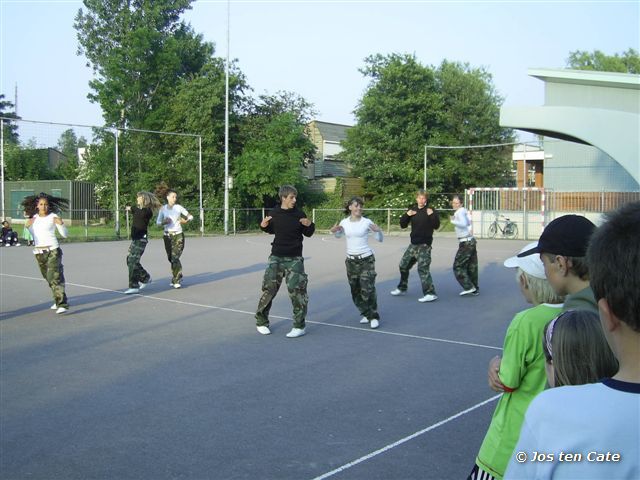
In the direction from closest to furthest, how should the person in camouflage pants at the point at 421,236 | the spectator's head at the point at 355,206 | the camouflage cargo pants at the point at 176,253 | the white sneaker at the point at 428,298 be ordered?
the spectator's head at the point at 355,206 < the white sneaker at the point at 428,298 < the person in camouflage pants at the point at 421,236 < the camouflage cargo pants at the point at 176,253

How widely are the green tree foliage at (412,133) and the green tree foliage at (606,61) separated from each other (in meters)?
21.6

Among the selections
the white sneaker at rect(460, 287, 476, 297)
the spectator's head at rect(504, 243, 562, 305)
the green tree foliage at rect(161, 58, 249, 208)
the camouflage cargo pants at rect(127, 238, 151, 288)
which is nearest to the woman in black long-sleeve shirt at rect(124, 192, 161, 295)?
the camouflage cargo pants at rect(127, 238, 151, 288)

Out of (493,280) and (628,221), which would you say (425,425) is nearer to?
(628,221)

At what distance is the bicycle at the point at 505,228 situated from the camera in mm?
32344

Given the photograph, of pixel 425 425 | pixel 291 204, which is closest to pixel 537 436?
pixel 425 425

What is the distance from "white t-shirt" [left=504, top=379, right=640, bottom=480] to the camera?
133cm

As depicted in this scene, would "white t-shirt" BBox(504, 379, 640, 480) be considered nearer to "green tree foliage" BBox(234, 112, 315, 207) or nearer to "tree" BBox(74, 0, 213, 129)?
"green tree foliage" BBox(234, 112, 315, 207)

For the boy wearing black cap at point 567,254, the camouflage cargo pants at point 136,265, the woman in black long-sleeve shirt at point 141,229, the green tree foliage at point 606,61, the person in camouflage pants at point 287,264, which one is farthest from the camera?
the green tree foliage at point 606,61

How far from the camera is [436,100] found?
149ft

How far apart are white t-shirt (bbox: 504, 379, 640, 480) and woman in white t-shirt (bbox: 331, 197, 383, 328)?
8228mm

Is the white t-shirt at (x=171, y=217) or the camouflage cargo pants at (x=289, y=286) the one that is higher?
the white t-shirt at (x=171, y=217)

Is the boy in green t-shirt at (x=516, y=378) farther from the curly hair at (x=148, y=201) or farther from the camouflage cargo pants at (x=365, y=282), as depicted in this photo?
the curly hair at (x=148, y=201)

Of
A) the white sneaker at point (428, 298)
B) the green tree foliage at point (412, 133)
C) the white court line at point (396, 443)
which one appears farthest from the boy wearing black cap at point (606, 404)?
the green tree foliage at point (412, 133)

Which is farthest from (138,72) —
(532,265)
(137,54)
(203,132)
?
(532,265)
